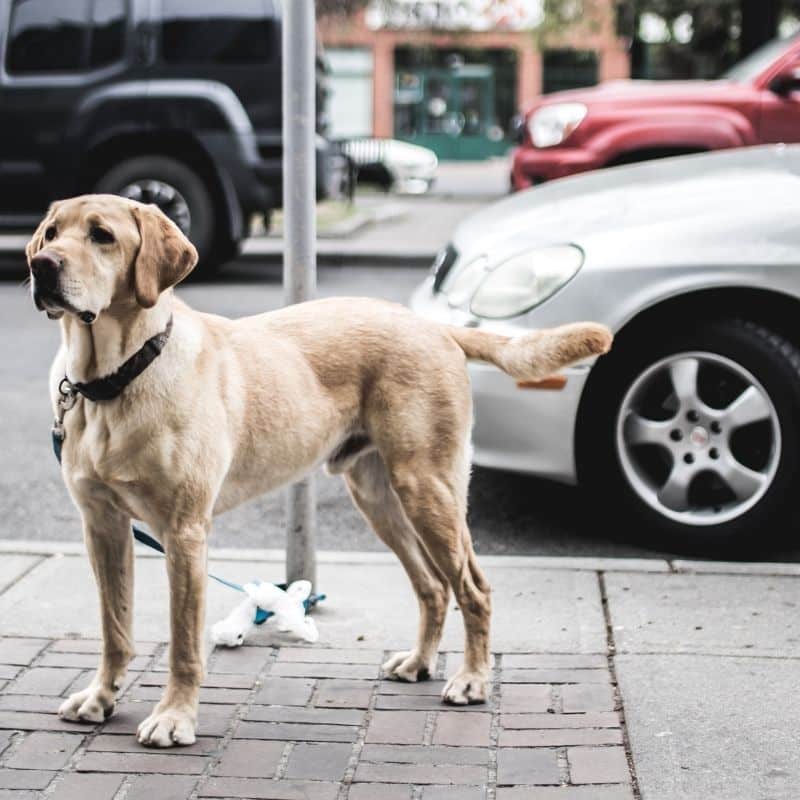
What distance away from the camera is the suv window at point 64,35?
12258 millimetres

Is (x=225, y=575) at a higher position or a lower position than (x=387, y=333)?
lower

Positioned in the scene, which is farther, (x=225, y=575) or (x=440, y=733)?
(x=225, y=575)

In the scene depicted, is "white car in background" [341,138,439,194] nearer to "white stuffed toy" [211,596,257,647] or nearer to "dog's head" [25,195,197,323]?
"white stuffed toy" [211,596,257,647]

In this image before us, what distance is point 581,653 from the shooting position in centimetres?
421

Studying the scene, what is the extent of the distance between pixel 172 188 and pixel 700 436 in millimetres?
7749

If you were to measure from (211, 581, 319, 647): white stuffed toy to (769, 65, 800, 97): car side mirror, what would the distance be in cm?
685

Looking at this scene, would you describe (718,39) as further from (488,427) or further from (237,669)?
(237,669)

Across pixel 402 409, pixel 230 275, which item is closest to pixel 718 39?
pixel 230 275

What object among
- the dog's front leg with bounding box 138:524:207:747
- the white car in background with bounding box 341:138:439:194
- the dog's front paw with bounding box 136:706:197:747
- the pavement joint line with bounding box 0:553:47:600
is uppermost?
the dog's front leg with bounding box 138:524:207:747

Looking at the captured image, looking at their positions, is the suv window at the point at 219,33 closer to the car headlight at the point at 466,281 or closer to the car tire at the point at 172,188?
the car tire at the point at 172,188

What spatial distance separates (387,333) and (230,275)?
9.56 metres

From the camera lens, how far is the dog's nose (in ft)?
10.7

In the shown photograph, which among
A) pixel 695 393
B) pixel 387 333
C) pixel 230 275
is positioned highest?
pixel 387 333

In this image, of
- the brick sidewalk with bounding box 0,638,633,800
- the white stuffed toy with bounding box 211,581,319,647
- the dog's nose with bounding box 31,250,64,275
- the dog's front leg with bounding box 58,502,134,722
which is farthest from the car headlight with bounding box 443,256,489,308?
the dog's nose with bounding box 31,250,64,275
